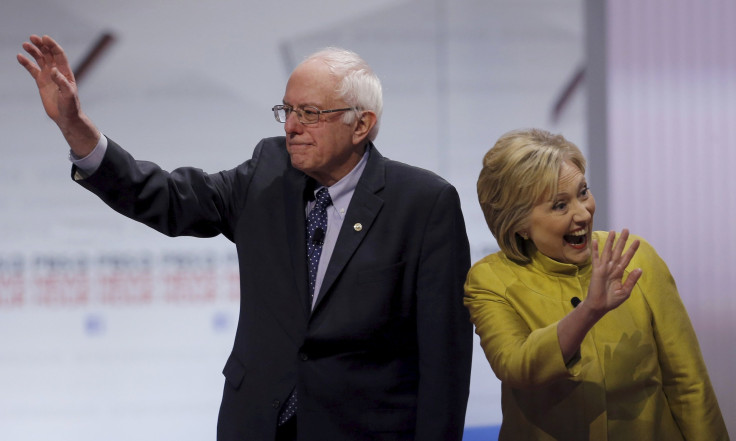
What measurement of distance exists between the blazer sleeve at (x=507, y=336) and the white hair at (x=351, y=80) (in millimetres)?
475

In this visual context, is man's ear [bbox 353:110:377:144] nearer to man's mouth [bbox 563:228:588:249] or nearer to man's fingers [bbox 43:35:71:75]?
man's mouth [bbox 563:228:588:249]

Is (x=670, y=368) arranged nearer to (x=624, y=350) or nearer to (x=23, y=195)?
(x=624, y=350)

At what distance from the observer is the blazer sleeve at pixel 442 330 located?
1945 mm

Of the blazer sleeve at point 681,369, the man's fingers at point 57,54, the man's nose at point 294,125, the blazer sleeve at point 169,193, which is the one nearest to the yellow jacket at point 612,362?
the blazer sleeve at point 681,369

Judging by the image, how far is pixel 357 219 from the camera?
2.01m

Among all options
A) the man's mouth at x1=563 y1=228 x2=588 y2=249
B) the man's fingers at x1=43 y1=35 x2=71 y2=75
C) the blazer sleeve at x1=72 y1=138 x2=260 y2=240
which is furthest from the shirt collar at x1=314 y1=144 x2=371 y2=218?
the man's fingers at x1=43 y1=35 x2=71 y2=75

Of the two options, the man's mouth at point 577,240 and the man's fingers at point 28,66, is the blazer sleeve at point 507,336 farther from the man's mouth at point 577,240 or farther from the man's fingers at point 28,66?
the man's fingers at point 28,66

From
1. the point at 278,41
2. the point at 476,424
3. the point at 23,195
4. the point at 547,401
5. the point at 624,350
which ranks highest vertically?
the point at 278,41

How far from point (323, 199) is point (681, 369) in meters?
0.90

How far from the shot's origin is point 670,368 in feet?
6.04

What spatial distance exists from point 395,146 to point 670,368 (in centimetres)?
224

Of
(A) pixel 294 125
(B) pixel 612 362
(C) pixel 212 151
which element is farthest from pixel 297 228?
(C) pixel 212 151

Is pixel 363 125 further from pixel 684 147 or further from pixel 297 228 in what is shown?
pixel 684 147

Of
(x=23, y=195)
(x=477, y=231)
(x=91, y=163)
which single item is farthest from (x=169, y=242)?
(x=91, y=163)
